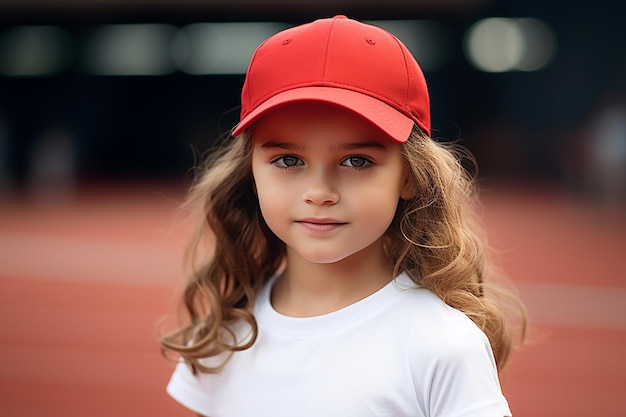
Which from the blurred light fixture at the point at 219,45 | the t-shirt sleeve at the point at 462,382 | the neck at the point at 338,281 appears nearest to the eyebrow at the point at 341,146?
the neck at the point at 338,281

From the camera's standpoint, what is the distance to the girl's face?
1.64 meters

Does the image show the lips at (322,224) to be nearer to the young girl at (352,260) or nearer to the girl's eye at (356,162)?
the young girl at (352,260)

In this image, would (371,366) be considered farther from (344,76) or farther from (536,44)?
(536,44)

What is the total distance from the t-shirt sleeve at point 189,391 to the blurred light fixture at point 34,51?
18943mm

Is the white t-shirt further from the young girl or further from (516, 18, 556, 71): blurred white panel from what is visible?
(516, 18, 556, 71): blurred white panel

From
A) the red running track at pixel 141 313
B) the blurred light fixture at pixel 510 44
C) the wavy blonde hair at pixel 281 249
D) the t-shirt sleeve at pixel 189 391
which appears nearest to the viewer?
the wavy blonde hair at pixel 281 249

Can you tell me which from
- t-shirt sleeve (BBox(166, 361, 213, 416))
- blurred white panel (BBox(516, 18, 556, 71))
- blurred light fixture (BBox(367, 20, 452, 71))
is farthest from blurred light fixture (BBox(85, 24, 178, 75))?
t-shirt sleeve (BBox(166, 361, 213, 416))

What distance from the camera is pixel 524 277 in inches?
318

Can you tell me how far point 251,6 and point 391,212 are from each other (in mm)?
15606

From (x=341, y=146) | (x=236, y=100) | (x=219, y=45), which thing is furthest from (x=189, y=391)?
(x=236, y=100)

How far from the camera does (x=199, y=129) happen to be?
2116 centimetres

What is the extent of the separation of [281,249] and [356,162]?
23.3 inches

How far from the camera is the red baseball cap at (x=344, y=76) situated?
64.9 inches

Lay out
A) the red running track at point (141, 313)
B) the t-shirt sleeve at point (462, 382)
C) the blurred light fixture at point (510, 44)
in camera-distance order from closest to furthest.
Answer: the t-shirt sleeve at point (462, 382) → the red running track at point (141, 313) → the blurred light fixture at point (510, 44)
